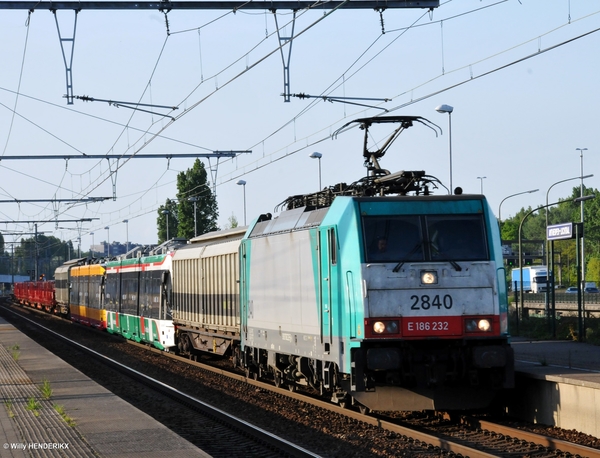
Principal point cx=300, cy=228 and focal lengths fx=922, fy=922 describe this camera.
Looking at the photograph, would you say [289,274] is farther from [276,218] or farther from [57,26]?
[57,26]

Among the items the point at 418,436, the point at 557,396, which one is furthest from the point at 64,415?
the point at 557,396

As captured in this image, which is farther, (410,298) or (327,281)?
(327,281)

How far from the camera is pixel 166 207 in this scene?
9781 cm

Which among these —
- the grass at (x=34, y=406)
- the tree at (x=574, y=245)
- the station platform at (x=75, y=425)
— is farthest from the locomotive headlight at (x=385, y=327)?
the tree at (x=574, y=245)

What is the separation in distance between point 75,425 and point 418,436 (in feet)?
15.1

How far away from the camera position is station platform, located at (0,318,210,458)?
10.5 meters

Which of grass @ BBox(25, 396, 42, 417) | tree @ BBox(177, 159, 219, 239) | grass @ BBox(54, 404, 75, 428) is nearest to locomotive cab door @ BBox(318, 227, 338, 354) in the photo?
grass @ BBox(54, 404, 75, 428)

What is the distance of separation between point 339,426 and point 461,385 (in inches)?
72.3

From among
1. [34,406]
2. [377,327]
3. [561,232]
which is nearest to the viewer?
[377,327]

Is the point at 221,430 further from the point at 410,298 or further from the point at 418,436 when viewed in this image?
the point at 410,298

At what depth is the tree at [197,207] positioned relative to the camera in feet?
283

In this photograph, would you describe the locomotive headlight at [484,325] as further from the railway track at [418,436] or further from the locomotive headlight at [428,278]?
the railway track at [418,436]

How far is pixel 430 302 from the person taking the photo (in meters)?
12.8

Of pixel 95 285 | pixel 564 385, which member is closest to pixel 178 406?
pixel 564 385
